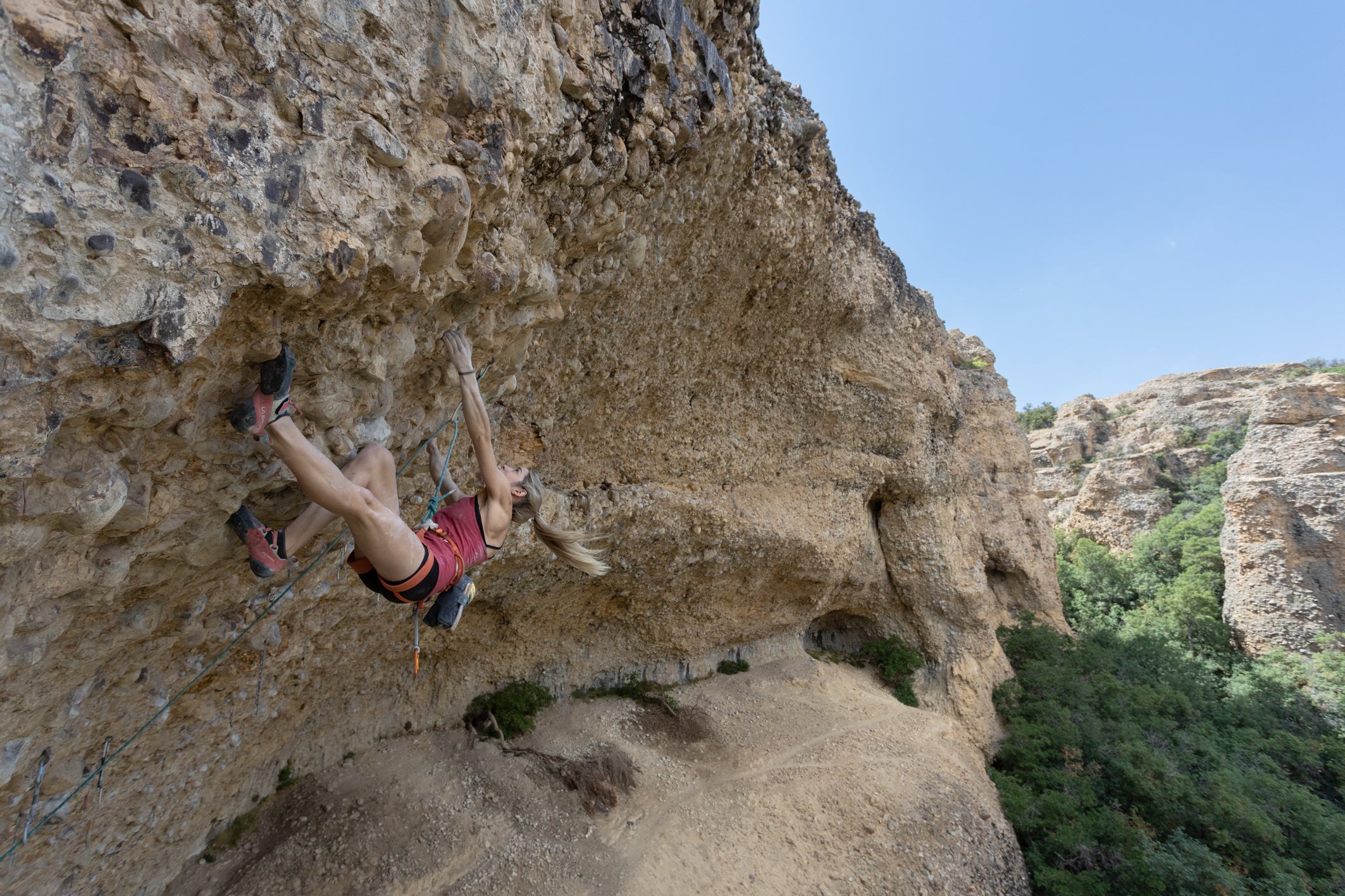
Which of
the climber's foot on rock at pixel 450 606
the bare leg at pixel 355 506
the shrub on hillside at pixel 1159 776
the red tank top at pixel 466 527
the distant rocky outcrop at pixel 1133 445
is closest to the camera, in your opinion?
the bare leg at pixel 355 506

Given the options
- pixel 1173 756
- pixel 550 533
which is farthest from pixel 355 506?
pixel 1173 756

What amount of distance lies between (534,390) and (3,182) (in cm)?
375

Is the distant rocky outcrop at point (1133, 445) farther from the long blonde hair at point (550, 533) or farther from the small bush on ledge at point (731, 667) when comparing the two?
the long blonde hair at point (550, 533)

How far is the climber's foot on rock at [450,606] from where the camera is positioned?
298 centimetres

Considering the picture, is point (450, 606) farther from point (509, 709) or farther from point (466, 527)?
point (509, 709)

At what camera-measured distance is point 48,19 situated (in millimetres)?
1569

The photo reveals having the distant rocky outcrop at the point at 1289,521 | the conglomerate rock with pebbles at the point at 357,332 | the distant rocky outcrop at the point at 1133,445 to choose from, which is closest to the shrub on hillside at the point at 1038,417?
the distant rocky outcrop at the point at 1133,445

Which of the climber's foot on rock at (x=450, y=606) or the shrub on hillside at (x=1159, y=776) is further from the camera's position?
the shrub on hillside at (x=1159, y=776)

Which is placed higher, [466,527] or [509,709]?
[466,527]

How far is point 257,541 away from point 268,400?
2.68 ft

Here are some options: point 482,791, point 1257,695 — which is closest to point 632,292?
point 482,791

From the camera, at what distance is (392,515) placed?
265cm

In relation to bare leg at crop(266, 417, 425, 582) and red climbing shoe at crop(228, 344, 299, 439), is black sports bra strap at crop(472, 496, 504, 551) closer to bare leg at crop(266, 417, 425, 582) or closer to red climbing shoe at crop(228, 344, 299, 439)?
bare leg at crop(266, 417, 425, 582)

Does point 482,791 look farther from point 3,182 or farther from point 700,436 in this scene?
point 3,182
